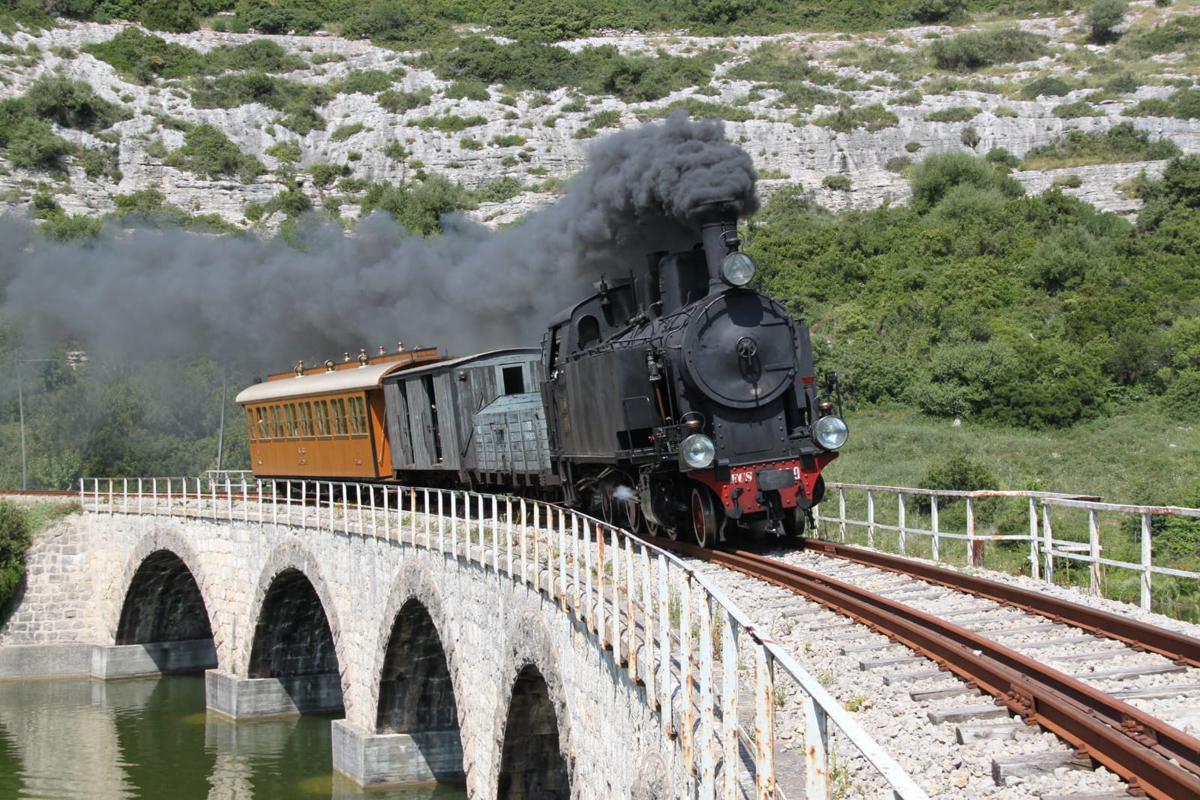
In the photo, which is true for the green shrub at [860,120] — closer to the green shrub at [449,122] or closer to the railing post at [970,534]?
the green shrub at [449,122]

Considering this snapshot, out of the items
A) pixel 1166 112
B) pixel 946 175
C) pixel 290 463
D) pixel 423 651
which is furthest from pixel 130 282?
pixel 1166 112

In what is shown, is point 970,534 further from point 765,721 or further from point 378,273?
point 378,273

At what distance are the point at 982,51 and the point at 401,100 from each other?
37.9 m

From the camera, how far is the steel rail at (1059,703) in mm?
5172

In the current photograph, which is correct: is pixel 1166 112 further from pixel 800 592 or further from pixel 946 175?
pixel 800 592

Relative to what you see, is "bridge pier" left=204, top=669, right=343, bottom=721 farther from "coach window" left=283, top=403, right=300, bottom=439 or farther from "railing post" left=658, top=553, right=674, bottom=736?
"railing post" left=658, top=553, right=674, bottom=736

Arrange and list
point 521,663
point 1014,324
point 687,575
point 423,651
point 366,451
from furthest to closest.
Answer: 1. point 1014,324
2. point 366,451
3. point 423,651
4. point 521,663
5. point 687,575

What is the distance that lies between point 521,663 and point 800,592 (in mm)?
3407

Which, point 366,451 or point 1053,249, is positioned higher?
point 1053,249

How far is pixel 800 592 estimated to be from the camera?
33.5 ft

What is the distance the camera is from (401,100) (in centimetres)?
7706

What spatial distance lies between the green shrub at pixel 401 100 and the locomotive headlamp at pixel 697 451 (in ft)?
221

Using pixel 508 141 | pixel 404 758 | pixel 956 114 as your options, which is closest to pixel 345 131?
pixel 508 141

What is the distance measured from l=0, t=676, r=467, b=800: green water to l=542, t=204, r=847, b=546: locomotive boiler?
25.1 ft
